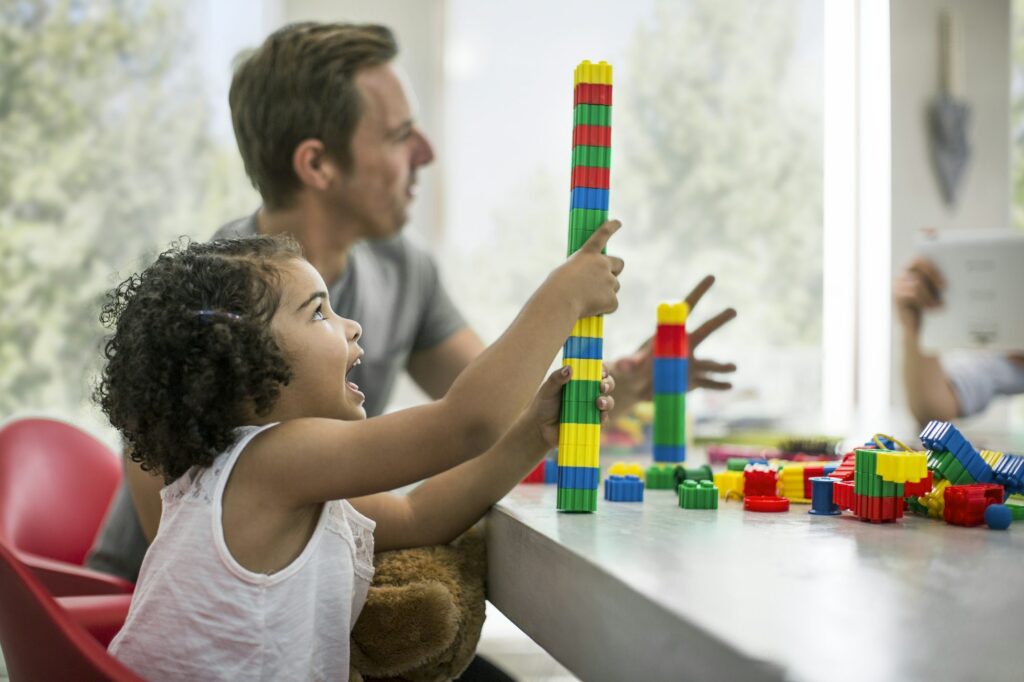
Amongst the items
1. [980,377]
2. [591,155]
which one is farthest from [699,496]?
[980,377]

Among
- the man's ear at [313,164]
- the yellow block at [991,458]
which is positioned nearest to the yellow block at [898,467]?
the yellow block at [991,458]

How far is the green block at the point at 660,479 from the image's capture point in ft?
3.31

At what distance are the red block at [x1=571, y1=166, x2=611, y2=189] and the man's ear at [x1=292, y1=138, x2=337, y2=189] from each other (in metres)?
Result: 0.71

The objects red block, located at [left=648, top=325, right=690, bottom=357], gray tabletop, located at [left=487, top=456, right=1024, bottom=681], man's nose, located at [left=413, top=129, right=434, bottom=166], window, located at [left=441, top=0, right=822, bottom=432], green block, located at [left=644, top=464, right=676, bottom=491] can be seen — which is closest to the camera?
gray tabletop, located at [left=487, top=456, right=1024, bottom=681]

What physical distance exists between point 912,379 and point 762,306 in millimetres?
1056

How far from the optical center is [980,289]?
1596mm

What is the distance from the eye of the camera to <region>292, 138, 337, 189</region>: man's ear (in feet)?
4.74

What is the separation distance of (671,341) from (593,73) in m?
0.38

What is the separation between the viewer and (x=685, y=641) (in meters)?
0.46

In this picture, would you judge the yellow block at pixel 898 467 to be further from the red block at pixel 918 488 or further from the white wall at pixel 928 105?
the white wall at pixel 928 105

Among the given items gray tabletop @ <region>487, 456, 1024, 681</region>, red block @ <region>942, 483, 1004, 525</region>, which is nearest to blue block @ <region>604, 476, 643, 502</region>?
gray tabletop @ <region>487, 456, 1024, 681</region>

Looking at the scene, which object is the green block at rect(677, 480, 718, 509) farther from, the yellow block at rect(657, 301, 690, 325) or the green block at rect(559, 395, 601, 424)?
the yellow block at rect(657, 301, 690, 325)

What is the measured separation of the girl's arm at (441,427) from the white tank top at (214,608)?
0.04m

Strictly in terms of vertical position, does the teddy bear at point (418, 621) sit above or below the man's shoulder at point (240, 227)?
below
